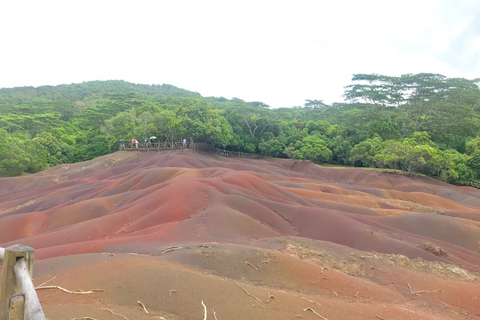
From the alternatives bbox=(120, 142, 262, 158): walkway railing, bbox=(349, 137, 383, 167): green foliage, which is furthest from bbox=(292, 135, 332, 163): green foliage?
bbox=(120, 142, 262, 158): walkway railing

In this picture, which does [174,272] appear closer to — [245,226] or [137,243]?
[137,243]

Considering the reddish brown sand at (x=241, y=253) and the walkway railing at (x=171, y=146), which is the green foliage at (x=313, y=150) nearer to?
the walkway railing at (x=171, y=146)

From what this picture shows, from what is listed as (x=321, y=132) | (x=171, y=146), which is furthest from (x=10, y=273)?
(x=321, y=132)

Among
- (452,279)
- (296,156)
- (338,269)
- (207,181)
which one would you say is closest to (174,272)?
(338,269)

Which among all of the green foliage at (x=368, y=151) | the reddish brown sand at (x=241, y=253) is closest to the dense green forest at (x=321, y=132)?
the green foliage at (x=368, y=151)

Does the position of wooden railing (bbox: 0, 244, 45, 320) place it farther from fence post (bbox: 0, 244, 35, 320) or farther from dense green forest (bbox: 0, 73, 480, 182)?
dense green forest (bbox: 0, 73, 480, 182)

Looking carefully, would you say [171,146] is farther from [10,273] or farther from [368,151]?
[10,273]

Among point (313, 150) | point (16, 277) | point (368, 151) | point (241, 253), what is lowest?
point (241, 253)
